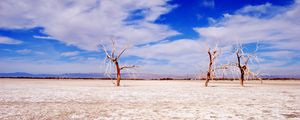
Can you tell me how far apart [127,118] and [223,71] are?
78.8ft

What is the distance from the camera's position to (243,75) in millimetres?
33094

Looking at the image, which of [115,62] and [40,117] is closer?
[40,117]

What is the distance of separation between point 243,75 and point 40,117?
91.9ft

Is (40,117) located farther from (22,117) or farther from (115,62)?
(115,62)

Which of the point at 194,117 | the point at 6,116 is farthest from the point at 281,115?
the point at 6,116

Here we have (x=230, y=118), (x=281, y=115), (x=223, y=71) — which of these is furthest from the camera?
(x=223, y=71)

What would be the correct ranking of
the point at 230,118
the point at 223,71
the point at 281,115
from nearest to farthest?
the point at 230,118, the point at 281,115, the point at 223,71

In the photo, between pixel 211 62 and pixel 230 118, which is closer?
pixel 230 118

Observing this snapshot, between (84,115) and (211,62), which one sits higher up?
(211,62)

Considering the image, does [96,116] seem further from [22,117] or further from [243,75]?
[243,75]

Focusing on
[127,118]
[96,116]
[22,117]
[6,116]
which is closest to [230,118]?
[127,118]

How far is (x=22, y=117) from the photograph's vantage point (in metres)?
9.12

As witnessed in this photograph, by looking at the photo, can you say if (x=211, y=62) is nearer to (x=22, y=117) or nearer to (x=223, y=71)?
(x=223, y=71)

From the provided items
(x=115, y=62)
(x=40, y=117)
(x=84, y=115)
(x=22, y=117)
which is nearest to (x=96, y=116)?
(x=84, y=115)
